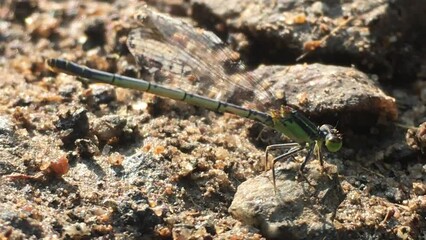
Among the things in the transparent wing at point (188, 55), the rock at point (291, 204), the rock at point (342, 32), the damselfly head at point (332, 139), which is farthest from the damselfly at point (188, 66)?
the rock at point (291, 204)

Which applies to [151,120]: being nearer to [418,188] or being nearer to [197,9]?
[197,9]

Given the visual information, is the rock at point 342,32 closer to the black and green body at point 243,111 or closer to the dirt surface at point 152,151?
the dirt surface at point 152,151

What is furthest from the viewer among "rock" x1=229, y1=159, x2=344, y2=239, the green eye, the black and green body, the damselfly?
the damselfly

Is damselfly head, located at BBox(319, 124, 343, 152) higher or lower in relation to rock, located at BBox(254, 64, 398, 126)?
lower

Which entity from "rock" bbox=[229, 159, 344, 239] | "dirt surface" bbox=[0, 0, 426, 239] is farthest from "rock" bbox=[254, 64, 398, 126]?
"rock" bbox=[229, 159, 344, 239]

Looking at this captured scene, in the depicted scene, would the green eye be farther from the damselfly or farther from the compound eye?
the damselfly

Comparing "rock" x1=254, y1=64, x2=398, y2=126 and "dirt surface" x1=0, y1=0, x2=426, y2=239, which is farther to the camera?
"rock" x1=254, y1=64, x2=398, y2=126
